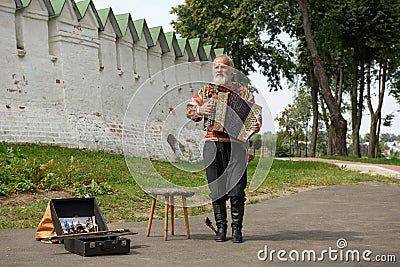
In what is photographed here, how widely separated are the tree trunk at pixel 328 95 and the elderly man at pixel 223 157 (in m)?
19.9

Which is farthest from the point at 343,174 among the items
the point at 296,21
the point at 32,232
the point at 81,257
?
the point at 296,21

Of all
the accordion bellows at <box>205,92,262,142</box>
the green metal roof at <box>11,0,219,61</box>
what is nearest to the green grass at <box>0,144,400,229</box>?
the accordion bellows at <box>205,92,262,142</box>

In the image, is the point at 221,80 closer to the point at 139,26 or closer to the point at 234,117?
the point at 234,117

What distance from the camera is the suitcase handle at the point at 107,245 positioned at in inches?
250

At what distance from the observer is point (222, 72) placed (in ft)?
24.1

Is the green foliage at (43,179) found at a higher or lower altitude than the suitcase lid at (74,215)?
higher

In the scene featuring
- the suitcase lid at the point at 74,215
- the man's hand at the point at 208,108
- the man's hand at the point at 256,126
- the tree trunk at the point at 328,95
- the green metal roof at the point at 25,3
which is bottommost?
the suitcase lid at the point at 74,215

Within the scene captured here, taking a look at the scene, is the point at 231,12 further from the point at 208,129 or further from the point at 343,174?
the point at 208,129

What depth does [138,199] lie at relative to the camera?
39.0 feet

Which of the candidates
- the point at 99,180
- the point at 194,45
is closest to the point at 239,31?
the point at 194,45

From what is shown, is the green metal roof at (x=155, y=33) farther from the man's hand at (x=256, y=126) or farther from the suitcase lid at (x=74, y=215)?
the man's hand at (x=256, y=126)

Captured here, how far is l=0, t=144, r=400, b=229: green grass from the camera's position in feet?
31.2

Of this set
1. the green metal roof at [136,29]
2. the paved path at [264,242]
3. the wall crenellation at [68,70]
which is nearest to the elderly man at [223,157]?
the paved path at [264,242]

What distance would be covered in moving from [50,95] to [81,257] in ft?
43.3
